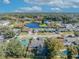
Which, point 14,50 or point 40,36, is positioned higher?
point 40,36

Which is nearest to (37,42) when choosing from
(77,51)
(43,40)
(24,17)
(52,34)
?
(43,40)

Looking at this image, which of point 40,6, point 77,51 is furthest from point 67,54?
point 40,6

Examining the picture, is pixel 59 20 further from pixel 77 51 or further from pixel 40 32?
pixel 77 51

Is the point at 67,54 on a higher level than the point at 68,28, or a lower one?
lower

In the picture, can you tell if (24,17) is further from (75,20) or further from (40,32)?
(75,20)

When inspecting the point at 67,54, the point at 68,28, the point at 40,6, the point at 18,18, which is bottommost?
the point at 67,54

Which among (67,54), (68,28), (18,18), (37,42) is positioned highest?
(18,18)
